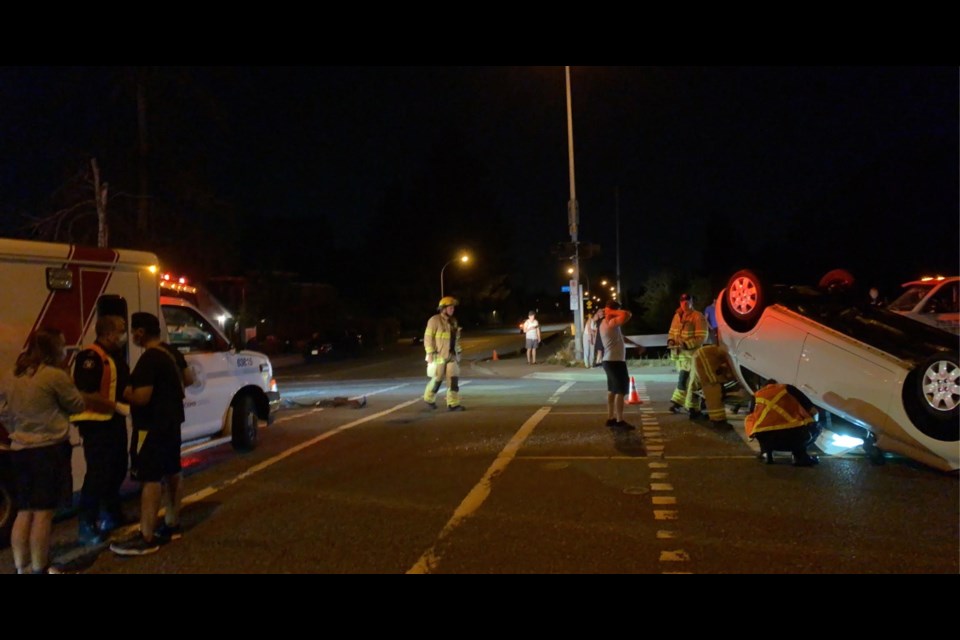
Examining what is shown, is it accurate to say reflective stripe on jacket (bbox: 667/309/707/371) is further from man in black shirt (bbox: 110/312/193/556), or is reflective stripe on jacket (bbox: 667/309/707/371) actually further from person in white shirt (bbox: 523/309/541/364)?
person in white shirt (bbox: 523/309/541/364)

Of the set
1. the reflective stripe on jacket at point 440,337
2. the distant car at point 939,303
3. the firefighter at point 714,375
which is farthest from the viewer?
the reflective stripe on jacket at point 440,337

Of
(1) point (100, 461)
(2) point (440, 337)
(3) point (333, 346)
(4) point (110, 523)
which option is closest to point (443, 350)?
(2) point (440, 337)

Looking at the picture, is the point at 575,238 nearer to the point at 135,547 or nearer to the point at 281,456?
the point at 281,456

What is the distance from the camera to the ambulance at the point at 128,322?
20.2 ft

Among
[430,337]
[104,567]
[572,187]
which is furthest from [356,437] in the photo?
[572,187]

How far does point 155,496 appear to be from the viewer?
5816 mm

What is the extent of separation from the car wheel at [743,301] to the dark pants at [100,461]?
21.3ft

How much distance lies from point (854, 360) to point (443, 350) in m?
6.52

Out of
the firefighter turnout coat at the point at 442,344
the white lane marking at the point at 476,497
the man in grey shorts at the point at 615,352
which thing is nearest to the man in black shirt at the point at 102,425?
the white lane marking at the point at 476,497

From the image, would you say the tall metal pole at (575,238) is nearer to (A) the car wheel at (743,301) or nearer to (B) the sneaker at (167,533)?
(A) the car wheel at (743,301)

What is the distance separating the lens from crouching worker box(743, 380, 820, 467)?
7.76 metres

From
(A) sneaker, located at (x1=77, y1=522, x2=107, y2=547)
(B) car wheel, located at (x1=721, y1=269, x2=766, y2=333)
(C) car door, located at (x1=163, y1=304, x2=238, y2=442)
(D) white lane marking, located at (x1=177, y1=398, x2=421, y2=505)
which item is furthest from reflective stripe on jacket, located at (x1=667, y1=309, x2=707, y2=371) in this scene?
(A) sneaker, located at (x1=77, y1=522, x2=107, y2=547)

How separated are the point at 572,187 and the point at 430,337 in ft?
39.3

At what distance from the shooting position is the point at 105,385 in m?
5.70
